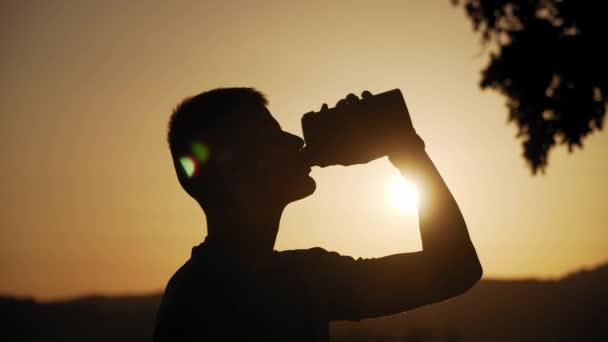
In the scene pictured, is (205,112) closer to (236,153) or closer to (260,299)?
(236,153)

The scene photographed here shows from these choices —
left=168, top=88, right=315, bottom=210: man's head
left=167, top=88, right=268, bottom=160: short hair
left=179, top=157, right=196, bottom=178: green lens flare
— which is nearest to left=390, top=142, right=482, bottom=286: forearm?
left=168, top=88, right=315, bottom=210: man's head

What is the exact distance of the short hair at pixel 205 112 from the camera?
320cm

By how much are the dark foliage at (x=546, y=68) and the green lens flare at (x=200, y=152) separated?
3.88m

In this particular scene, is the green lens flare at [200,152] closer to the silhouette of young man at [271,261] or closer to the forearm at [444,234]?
the silhouette of young man at [271,261]

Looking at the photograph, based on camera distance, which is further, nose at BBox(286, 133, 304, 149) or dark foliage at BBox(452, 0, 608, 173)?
dark foliage at BBox(452, 0, 608, 173)

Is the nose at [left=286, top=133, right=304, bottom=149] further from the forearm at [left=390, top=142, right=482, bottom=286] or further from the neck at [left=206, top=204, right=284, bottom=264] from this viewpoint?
the forearm at [left=390, top=142, right=482, bottom=286]

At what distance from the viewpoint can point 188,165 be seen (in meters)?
3.25

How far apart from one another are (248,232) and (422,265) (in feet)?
2.51

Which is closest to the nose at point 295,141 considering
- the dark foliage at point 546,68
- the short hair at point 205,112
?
the short hair at point 205,112

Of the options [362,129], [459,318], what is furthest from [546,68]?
[459,318]

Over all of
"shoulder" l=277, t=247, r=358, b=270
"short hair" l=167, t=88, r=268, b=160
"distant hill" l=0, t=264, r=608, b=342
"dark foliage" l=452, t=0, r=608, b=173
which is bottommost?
"distant hill" l=0, t=264, r=608, b=342

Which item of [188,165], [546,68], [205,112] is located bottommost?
[188,165]

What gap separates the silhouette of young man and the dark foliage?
3643mm

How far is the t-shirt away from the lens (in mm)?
2613
